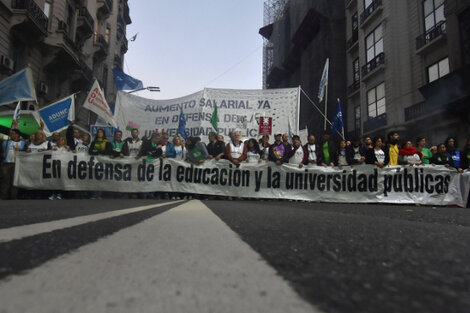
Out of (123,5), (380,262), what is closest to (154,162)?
(380,262)

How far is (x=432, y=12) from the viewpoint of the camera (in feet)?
→ 56.0

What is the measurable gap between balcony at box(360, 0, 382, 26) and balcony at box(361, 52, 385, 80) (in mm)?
2640

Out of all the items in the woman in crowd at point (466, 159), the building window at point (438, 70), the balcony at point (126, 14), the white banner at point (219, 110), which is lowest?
the woman in crowd at point (466, 159)

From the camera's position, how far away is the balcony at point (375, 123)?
63.7 ft

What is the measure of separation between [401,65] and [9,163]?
18.8 m

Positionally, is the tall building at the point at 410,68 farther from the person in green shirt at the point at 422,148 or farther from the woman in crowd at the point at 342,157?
the woman in crowd at the point at 342,157

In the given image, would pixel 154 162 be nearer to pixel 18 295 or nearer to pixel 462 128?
pixel 18 295

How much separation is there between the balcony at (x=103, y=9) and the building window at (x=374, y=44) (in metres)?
19.5

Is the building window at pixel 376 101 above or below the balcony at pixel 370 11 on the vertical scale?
below

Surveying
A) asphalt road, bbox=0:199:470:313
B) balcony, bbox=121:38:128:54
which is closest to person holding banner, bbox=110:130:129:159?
asphalt road, bbox=0:199:470:313

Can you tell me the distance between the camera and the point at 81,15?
2159 cm

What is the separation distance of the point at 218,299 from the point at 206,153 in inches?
313

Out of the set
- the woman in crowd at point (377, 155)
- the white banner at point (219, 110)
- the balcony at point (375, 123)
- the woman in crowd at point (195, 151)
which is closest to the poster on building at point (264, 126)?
the white banner at point (219, 110)

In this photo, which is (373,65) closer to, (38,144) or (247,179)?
(247,179)
